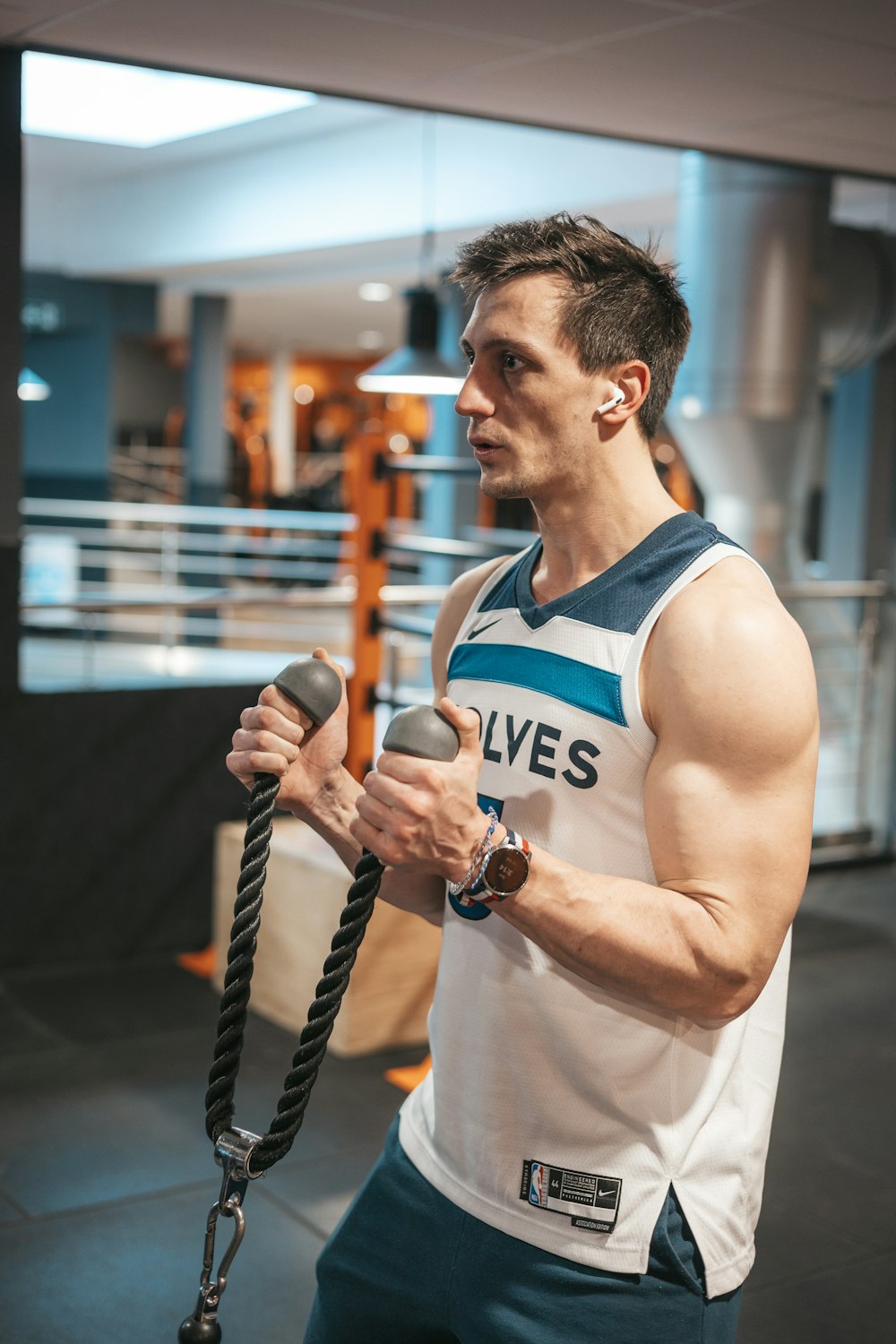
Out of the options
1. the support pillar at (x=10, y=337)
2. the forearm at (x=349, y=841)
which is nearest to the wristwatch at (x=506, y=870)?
the forearm at (x=349, y=841)

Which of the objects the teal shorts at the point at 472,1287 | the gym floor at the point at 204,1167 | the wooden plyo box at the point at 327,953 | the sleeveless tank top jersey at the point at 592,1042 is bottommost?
the gym floor at the point at 204,1167

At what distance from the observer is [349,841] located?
4.61 ft

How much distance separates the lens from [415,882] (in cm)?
148

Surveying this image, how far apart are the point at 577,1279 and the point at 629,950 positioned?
0.35 m

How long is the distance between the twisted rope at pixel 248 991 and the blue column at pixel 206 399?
10540 mm

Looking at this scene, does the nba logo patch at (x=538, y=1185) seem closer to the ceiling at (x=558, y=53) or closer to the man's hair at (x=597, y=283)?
the man's hair at (x=597, y=283)

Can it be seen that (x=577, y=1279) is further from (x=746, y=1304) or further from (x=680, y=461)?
(x=680, y=461)

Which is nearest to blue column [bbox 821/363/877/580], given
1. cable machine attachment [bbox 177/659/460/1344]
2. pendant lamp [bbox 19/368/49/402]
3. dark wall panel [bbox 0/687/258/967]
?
dark wall panel [bbox 0/687/258/967]

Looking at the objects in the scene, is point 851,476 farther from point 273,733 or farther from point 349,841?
point 273,733

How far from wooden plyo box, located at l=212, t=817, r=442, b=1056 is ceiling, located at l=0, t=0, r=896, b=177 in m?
1.90

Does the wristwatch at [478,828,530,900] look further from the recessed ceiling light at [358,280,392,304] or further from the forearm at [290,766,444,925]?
the recessed ceiling light at [358,280,392,304]

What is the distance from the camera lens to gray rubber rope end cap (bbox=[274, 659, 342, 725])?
1.18m

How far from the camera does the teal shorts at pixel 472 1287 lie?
1.24 metres

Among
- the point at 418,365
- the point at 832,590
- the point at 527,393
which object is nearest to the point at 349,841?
the point at 527,393
